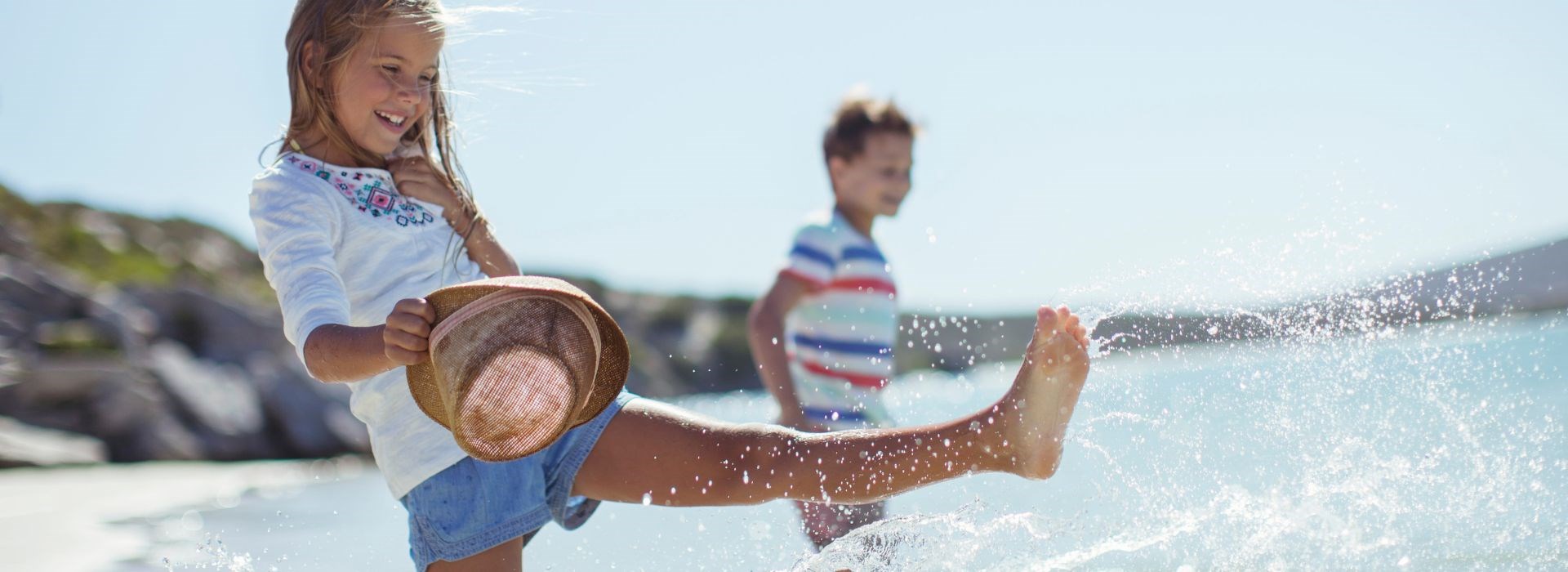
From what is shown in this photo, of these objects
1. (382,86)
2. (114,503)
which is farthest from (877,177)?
(114,503)

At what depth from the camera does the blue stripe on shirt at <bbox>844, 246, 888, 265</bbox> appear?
3.38 m

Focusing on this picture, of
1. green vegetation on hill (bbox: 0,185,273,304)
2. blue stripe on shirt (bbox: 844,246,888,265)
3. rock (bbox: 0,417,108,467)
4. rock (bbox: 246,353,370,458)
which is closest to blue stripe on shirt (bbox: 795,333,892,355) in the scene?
blue stripe on shirt (bbox: 844,246,888,265)

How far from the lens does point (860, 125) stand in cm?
360

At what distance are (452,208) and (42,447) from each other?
20.6 feet

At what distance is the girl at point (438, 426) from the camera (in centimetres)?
212

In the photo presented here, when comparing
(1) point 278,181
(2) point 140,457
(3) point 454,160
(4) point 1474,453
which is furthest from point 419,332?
(2) point 140,457

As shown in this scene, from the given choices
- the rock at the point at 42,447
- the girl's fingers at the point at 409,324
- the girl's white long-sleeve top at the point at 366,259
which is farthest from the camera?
the rock at the point at 42,447

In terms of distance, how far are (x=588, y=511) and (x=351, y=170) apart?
77 cm

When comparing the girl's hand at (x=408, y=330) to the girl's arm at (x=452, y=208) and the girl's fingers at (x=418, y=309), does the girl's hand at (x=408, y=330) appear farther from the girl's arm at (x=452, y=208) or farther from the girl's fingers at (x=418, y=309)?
the girl's arm at (x=452, y=208)

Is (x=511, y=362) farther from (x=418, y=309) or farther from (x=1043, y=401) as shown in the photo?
(x=1043, y=401)

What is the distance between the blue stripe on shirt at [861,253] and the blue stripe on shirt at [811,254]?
48 mm

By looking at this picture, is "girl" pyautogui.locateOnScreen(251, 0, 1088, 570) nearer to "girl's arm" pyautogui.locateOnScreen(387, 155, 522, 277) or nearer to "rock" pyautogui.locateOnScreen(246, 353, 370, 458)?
"girl's arm" pyautogui.locateOnScreen(387, 155, 522, 277)

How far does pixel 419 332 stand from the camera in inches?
69.0

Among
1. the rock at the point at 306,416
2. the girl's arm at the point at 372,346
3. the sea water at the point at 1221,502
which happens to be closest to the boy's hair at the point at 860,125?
the sea water at the point at 1221,502
